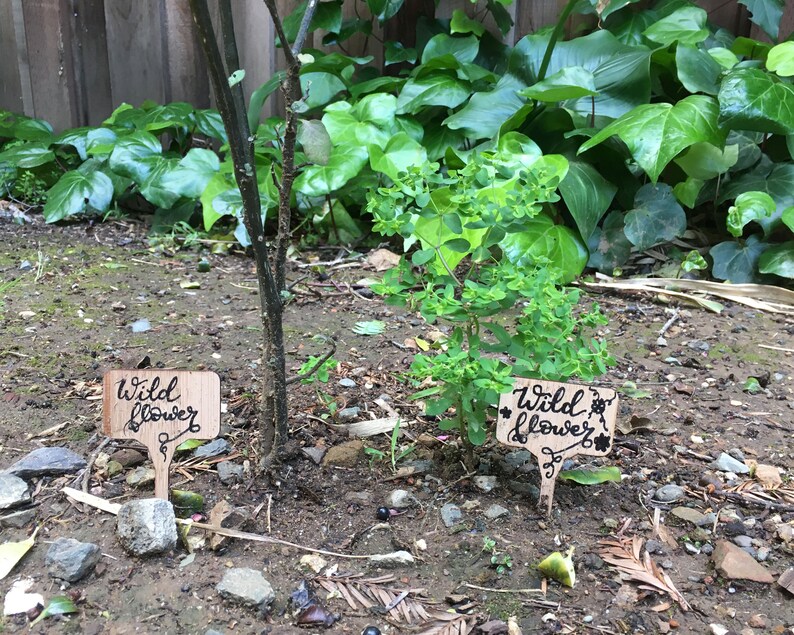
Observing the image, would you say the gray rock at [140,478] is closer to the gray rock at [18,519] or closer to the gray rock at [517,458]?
the gray rock at [18,519]

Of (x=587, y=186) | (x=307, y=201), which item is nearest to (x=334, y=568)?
(x=587, y=186)

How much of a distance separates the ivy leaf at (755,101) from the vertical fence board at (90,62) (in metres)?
3.05

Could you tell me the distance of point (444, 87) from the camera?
266cm

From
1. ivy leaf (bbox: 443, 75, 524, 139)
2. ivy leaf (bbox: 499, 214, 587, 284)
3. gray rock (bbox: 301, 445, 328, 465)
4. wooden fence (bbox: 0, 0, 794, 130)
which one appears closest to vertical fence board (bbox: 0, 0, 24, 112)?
wooden fence (bbox: 0, 0, 794, 130)

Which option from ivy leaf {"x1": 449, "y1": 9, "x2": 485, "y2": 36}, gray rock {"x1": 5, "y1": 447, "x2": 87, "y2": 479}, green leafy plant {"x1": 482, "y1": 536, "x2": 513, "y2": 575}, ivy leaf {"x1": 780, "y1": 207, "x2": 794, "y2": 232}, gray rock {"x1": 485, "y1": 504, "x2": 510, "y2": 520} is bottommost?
green leafy plant {"x1": 482, "y1": 536, "x2": 513, "y2": 575}

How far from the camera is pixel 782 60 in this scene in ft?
7.47

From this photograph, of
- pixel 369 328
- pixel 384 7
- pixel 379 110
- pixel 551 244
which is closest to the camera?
pixel 369 328

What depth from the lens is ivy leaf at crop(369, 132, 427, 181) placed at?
2.50 m

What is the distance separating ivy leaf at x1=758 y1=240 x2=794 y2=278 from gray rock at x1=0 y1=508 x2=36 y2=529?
2.34 m

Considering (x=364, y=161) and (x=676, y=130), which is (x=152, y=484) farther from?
(x=676, y=130)

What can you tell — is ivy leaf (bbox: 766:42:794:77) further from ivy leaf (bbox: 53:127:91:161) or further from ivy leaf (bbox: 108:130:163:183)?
ivy leaf (bbox: 53:127:91:161)

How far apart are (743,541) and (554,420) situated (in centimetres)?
37

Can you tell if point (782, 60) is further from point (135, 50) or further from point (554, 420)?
point (135, 50)

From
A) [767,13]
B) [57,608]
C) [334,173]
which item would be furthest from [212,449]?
[767,13]
